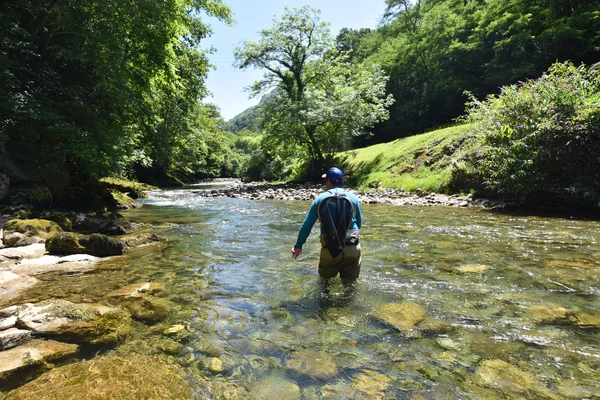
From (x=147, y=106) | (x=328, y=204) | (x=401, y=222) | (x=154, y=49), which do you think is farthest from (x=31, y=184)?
(x=401, y=222)

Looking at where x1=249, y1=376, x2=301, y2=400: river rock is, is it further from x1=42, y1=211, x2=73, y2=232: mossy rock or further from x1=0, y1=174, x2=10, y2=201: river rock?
x1=0, y1=174, x2=10, y2=201: river rock

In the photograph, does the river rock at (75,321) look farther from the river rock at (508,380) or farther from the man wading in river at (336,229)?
the river rock at (508,380)

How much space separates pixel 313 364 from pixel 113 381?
1951mm

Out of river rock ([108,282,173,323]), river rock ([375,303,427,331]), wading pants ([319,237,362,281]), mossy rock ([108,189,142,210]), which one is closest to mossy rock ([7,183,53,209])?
mossy rock ([108,189,142,210])

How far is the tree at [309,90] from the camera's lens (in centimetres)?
3020

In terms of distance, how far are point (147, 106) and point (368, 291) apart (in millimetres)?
14093

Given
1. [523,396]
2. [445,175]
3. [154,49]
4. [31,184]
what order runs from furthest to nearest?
1. [445,175]
2. [154,49]
3. [31,184]
4. [523,396]

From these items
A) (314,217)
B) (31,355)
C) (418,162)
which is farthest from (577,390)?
(418,162)

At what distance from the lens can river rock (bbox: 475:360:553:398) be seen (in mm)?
2936

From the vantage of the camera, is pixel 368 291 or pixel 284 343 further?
pixel 368 291

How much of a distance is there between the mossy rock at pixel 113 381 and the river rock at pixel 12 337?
827 mm

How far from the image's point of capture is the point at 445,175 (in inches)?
801

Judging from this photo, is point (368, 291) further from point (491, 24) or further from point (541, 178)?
point (491, 24)

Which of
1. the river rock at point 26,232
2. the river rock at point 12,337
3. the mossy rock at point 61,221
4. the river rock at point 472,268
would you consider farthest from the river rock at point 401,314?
Result: the mossy rock at point 61,221
